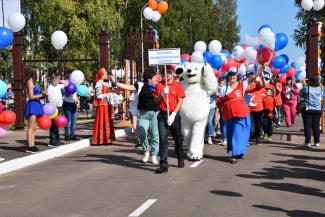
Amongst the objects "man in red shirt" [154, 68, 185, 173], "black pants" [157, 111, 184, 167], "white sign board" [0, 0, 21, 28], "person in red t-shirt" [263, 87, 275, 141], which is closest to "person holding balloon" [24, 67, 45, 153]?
"man in red shirt" [154, 68, 185, 173]

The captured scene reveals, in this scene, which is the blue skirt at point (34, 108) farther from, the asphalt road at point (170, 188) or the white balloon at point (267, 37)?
the white balloon at point (267, 37)

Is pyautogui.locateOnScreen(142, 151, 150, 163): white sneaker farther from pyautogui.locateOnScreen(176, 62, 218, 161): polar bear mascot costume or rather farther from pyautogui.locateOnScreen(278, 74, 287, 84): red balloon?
pyautogui.locateOnScreen(278, 74, 287, 84): red balloon

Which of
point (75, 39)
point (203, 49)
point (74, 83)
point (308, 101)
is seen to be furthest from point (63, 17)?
point (308, 101)

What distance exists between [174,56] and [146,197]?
4516 millimetres

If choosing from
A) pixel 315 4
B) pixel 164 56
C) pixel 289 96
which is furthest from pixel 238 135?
pixel 289 96

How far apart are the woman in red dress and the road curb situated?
0.42 m

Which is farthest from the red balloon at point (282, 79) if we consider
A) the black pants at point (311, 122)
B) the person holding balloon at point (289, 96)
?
the black pants at point (311, 122)

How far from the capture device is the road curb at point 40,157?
408 inches

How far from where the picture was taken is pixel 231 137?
11.0 metres

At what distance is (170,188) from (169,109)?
6.88ft

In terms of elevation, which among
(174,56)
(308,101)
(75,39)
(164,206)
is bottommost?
(164,206)

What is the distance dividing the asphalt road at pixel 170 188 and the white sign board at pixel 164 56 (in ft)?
6.72

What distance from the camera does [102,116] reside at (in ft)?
46.2

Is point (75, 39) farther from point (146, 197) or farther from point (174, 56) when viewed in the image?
point (146, 197)
